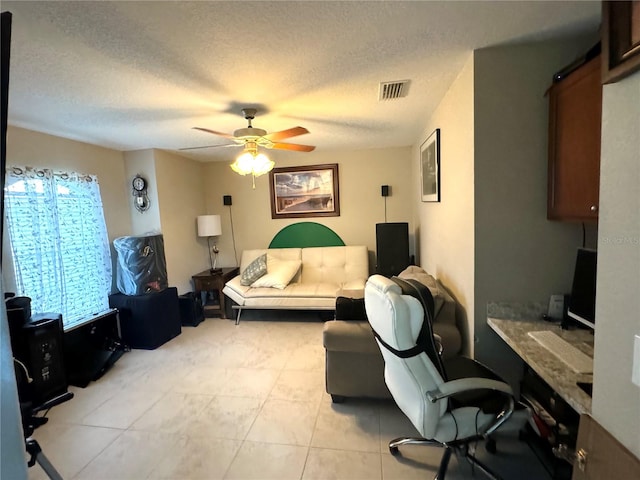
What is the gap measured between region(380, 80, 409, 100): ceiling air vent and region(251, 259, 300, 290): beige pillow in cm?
246

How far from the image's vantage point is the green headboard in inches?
181

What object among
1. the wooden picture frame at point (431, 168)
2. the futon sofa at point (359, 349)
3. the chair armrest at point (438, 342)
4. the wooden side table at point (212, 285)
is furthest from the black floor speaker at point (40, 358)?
the wooden picture frame at point (431, 168)

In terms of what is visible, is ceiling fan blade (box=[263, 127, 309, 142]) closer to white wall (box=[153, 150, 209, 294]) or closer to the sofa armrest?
the sofa armrest

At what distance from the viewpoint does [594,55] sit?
4.19ft

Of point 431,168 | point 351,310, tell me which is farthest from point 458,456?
point 431,168

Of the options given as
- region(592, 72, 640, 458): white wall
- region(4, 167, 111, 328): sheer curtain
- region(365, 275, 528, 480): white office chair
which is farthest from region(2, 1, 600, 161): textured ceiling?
region(365, 275, 528, 480): white office chair

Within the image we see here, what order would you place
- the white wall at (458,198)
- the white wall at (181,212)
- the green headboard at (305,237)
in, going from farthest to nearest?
the green headboard at (305,237) < the white wall at (181,212) < the white wall at (458,198)

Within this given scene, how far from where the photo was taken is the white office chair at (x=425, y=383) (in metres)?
1.31

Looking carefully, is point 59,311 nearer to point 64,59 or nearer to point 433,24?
point 64,59

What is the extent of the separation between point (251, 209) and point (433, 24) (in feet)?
12.1

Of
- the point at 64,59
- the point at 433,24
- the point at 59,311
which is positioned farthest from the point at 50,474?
the point at 433,24

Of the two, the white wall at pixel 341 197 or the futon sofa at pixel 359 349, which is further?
the white wall at pixel 341 197

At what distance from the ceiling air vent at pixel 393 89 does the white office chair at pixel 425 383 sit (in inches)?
54.6

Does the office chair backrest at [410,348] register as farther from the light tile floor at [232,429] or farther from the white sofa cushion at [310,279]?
the white sofa cushion at [310,279]
